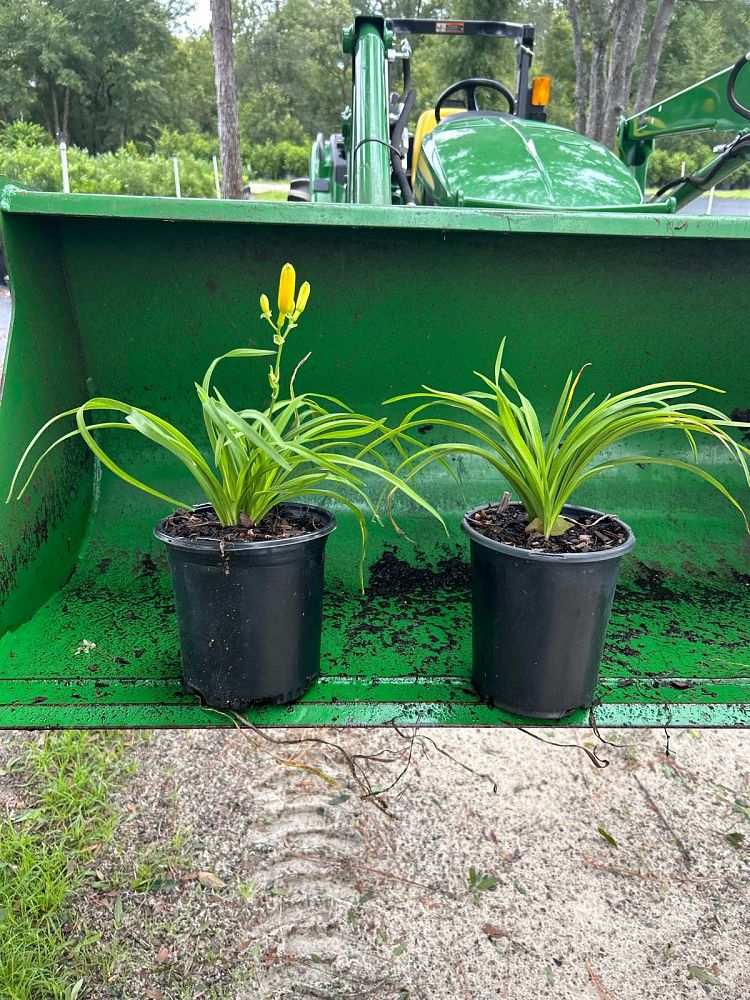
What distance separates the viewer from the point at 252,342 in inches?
73.8

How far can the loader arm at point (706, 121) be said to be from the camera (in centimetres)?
241

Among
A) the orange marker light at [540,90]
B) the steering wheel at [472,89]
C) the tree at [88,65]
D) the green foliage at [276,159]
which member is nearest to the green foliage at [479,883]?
the steering wheel at [472,89]

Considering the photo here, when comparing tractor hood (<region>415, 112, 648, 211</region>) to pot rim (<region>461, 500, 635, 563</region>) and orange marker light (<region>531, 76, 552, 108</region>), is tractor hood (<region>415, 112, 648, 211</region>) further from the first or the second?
pot rim (<region>461, 500, 635, 563</region>)

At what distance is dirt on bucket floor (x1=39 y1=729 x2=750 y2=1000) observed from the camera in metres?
1.40

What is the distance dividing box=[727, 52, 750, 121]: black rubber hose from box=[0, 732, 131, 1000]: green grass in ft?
8.48

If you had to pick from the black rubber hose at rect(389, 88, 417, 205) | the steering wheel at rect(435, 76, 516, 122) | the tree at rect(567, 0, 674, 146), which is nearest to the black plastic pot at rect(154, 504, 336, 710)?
the black rubber hose at rect(389, 88, 417, 205)

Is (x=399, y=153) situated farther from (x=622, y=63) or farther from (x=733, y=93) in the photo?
(x=622, y=63)

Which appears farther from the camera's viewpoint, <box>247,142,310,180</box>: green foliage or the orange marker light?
<box>247,142,310,180</box>: green foliage

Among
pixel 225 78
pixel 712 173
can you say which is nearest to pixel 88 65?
pixel 225 78

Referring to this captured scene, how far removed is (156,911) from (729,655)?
4.01 feet

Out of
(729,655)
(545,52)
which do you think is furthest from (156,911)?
(545,52)

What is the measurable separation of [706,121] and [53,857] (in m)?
2.95

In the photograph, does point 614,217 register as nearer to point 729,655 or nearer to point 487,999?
point 729,655

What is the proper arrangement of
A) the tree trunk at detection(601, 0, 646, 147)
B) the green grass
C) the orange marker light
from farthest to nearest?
the tree trunk at detection(601, 0, 646, 147), the orange marker light, the green grass
